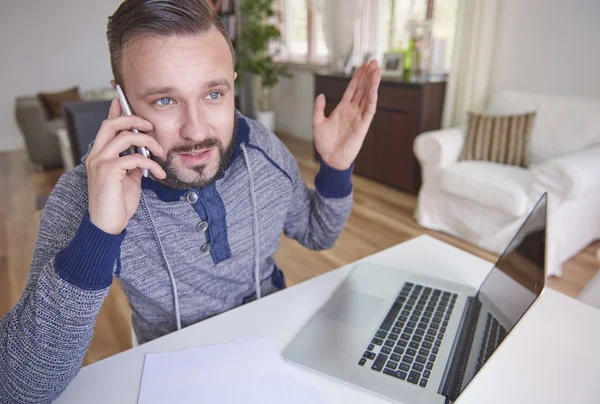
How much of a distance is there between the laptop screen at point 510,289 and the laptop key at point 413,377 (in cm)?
7

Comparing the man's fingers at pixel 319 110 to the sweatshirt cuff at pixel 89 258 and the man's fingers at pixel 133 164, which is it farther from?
the sweatshirt cuff at pixel 89 258

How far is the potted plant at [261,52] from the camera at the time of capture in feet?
15.9

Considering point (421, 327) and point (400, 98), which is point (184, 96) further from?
point (400, 98)

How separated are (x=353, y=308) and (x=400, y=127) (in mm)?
2677

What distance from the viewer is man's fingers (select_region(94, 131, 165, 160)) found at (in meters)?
0.62

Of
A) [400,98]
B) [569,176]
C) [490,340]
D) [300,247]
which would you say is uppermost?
[400,98]

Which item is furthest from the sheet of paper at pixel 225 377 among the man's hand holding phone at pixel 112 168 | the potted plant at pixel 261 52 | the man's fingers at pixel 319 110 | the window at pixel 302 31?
the window at pixel 302 31

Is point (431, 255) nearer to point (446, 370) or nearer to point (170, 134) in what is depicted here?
point (446, 370)

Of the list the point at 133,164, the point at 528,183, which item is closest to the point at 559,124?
the point at 528,183

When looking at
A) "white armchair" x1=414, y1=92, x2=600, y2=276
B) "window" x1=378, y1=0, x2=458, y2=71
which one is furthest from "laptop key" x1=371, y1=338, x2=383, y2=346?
"window" x1=378, y1=0, x2=458, y2=71

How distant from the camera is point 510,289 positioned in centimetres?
74

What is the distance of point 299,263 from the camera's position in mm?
2365

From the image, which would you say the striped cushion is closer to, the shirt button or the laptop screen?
the laptop screen

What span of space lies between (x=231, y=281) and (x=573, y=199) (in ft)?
6.41
